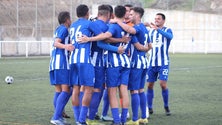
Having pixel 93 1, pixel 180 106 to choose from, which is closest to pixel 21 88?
pixel 180 106

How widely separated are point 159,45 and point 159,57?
0.28 metres

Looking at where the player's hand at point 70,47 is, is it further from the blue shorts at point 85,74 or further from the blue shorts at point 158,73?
the blue shorts at point 158,73

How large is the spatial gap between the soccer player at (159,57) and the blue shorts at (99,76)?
7.34 feet

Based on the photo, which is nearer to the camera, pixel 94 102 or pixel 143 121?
pixel 94 102

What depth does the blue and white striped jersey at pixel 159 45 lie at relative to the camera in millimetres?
11898

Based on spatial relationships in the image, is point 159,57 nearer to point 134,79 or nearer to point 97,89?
point 134,79

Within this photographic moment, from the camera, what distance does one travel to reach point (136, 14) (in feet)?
34.8

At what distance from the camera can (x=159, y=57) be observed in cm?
1193

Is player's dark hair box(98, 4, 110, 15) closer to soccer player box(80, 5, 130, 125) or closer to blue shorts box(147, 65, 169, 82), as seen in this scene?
soccer player box(80, 5, 130, 125)

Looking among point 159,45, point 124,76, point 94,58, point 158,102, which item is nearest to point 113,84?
point 124,76

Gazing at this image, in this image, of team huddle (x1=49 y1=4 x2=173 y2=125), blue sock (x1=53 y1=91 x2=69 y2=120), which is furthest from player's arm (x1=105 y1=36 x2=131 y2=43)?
blue sock (x1=53 y1=91 x2=69 y2=120)

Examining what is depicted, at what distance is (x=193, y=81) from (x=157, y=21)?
8472 millimetres

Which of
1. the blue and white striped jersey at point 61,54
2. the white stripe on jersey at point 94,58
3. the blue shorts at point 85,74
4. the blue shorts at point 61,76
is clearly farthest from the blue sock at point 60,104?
the white stripe on jersey at point 94,58

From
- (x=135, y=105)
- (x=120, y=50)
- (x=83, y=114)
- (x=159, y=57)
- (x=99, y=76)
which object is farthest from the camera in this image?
(x=159, y=57)
